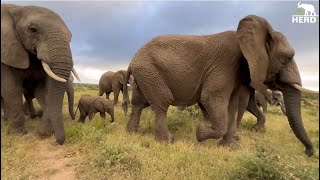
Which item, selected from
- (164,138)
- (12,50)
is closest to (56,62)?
(12,50)

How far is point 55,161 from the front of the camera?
20.0 ft

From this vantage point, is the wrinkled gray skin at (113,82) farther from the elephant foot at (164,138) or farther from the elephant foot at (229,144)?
the elephant foot at (229,144)

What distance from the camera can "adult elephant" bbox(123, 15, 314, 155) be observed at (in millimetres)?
7449

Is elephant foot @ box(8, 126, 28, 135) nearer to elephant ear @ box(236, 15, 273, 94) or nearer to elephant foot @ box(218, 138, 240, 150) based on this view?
elephant foot @ box(218, 138, 240, 150)

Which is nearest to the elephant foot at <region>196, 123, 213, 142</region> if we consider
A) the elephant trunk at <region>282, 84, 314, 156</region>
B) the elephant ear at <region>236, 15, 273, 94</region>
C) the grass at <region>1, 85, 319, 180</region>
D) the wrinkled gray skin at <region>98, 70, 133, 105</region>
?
the grass at <region>1, 85, 319, 180</region>

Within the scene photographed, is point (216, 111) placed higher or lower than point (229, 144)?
higher

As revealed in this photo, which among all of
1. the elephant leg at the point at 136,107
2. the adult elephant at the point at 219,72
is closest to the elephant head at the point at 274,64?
the adult elephant at the point at 219,72

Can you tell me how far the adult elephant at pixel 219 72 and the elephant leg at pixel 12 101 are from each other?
2.65m

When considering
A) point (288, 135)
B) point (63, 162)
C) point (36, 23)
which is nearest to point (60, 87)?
point (36, 23)

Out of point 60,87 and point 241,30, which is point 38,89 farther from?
point 241,30

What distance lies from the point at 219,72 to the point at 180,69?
88 centimetres

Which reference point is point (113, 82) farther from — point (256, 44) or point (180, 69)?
point (256, 44)

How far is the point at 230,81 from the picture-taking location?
7723 mm

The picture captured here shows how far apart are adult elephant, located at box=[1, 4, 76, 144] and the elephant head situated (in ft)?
12.3
